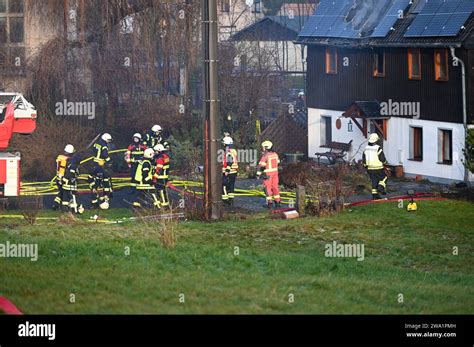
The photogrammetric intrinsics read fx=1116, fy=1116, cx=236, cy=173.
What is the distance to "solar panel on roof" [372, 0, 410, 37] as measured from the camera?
3575cm

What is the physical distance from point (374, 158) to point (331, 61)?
12703 mm

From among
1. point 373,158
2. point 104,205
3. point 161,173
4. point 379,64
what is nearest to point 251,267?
point 161,173

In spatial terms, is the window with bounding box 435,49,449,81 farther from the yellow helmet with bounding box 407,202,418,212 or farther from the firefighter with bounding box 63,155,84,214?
the firefighter with bounding box 63,155,84,214

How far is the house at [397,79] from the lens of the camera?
32.2 m

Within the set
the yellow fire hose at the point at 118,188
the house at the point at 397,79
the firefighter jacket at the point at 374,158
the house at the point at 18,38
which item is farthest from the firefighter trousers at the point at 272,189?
the house at the point at 18,38

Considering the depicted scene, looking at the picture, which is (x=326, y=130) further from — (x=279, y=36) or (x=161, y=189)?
(x=279, y=36)

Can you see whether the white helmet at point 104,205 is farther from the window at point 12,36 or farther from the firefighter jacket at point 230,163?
the window at point 12,36

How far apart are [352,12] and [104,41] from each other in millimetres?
8883

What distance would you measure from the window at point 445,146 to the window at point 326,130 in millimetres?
7082

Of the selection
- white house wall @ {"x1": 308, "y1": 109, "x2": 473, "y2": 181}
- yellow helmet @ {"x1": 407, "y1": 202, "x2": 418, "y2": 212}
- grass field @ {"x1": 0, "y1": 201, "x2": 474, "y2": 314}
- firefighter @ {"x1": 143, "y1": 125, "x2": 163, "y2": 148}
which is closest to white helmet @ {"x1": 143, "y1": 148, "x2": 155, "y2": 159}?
firefighter @ {"x1": 143, "y1": 125, "x2": 163, "y2": 148}

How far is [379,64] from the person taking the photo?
3666 cm
